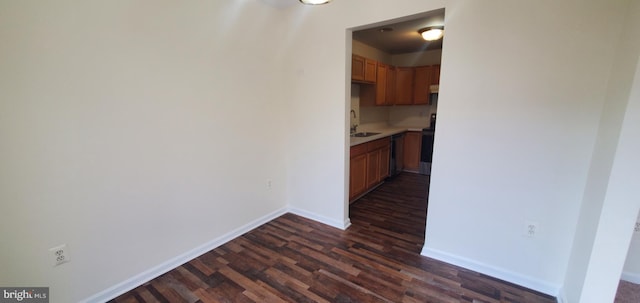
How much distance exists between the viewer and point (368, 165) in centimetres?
383

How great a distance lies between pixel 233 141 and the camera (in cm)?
261

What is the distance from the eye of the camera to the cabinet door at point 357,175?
341cm

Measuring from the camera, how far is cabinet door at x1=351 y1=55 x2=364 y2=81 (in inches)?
148

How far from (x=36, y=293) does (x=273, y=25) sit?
2937 mm

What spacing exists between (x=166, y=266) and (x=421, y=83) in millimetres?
5204

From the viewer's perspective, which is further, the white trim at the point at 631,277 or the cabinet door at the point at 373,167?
the cabinet door at the point at 373,167

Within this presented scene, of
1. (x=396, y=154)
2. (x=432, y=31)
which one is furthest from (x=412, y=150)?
(x=432, y=31)

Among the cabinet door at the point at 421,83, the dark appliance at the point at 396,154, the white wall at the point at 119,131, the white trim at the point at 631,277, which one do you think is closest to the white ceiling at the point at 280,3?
the white wall at the point at 119,131

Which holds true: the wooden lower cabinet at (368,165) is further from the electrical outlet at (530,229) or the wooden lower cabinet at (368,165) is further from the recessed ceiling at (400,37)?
the electrical outlet at (530,229)

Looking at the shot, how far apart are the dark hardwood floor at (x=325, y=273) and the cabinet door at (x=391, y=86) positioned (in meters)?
2.86

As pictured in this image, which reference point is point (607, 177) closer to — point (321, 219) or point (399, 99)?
point (321, 219)

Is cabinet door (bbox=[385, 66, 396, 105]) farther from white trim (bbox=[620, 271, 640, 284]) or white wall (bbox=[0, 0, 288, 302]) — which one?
white trim (bbox=[620, 271, 640, 284])

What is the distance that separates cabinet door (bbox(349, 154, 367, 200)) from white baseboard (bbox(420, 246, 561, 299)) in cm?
128

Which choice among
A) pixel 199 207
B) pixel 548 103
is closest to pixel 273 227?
pixel 199 207
